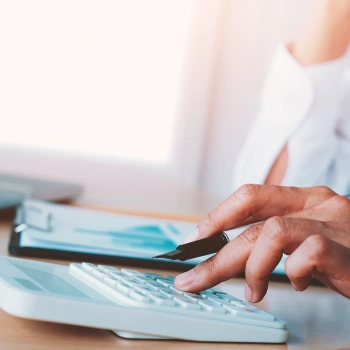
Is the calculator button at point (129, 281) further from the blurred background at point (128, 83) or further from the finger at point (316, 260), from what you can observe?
the blurred background at point (128, 83)

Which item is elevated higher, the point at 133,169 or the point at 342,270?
the point at 342,270

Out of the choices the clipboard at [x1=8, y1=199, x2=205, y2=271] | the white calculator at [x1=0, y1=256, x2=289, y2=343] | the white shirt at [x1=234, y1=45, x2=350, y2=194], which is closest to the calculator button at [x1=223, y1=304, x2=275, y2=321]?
the white calculator at [x1=0, y1=256, x2=289, y2=343]

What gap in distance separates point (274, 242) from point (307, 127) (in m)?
0.84

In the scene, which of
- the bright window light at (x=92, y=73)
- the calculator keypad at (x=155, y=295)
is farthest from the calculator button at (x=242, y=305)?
the bright window light at (x=92, y=73)

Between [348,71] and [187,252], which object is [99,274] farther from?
[348,71]

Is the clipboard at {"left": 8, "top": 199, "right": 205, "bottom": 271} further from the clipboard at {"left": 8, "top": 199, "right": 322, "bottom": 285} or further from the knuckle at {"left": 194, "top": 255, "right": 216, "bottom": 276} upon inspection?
the knuckle at {"left": 194, "top": 255, "right": 216, "bottom": 276}

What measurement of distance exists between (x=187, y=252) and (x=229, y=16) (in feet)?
9.51

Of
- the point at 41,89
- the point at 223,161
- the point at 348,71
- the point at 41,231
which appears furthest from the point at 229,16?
the point at 41,231

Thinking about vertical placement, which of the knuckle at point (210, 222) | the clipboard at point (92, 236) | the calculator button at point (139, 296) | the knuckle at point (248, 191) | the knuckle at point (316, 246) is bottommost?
the clipboard at point (92, 236)

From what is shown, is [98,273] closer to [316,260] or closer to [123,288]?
[123,288]

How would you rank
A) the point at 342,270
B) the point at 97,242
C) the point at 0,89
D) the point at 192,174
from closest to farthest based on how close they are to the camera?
the point at 342,270
the point at 97,242
the point at 0,89
the point at 192,174

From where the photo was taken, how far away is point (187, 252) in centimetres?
51

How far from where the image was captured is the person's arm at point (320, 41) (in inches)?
51.7

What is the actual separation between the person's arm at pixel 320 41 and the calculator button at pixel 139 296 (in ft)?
2.95
